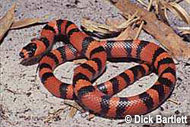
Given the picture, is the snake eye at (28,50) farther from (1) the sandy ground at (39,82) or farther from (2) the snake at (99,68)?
(1) the sandy ground at (39,82)

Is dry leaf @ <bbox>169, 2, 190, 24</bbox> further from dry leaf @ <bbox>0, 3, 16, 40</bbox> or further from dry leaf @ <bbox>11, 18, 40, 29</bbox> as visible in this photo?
dry leaf @ <bbox>0, 3, 16, 40</bbox>

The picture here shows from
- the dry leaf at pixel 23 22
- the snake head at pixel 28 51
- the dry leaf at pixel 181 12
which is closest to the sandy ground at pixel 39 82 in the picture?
the dry leaf at pixel 23 22

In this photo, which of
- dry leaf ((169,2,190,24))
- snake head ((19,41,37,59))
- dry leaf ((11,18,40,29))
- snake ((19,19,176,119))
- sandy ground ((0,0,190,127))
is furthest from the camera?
dry leaf ((11,18,40,29))

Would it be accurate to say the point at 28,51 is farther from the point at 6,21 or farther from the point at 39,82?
the point at 6,21

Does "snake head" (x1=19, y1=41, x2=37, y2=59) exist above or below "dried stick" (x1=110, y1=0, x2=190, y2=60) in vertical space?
below

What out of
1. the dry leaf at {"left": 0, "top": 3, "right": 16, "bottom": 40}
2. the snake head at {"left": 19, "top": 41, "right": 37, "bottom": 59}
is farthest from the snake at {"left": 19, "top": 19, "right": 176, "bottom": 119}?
the dry leaf at {"left": 0, "top": 3, "right": 16, "bottom": 40}

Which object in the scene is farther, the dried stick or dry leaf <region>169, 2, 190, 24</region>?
dry leaf <region>169, 2, 190, 24</region>

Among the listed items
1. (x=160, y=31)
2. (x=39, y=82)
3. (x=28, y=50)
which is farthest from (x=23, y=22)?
(x=160, y=31)
